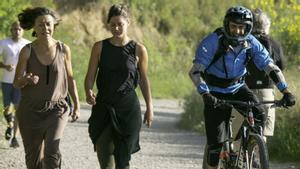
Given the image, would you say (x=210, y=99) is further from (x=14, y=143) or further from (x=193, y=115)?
(x=193, y=115)

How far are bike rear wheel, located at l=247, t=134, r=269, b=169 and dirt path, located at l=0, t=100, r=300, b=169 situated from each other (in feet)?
12.6

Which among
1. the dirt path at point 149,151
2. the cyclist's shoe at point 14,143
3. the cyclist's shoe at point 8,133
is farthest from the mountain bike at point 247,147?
the cyclist's shoe at point 8,133

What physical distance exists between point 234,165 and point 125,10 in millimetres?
1702

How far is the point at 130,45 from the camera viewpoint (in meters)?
8.30

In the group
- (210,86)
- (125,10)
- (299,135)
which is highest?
(125,10)

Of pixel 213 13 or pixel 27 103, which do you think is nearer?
pixel 27 103

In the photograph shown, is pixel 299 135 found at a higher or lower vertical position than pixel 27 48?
lower

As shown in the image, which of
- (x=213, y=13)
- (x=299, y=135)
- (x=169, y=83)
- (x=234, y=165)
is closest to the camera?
(x=234, y=165)

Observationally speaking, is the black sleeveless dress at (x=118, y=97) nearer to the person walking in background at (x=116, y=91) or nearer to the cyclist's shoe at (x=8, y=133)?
the person walking in background at (x=116, y=91)

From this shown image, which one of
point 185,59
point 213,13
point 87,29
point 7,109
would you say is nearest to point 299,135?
point 7,109

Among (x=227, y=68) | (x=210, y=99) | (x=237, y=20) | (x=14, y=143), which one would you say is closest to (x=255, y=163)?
(x=210, y=99)

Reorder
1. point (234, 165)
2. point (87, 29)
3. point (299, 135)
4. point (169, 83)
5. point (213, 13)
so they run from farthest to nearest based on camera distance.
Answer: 1. point (213, 13)
2. point (87, 29)
3. point (169, 83)
4. point (299, 135)
5. point (234, 165)

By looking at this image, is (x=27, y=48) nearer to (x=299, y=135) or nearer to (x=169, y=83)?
(x=299, y=135)

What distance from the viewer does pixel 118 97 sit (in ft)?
27.4
